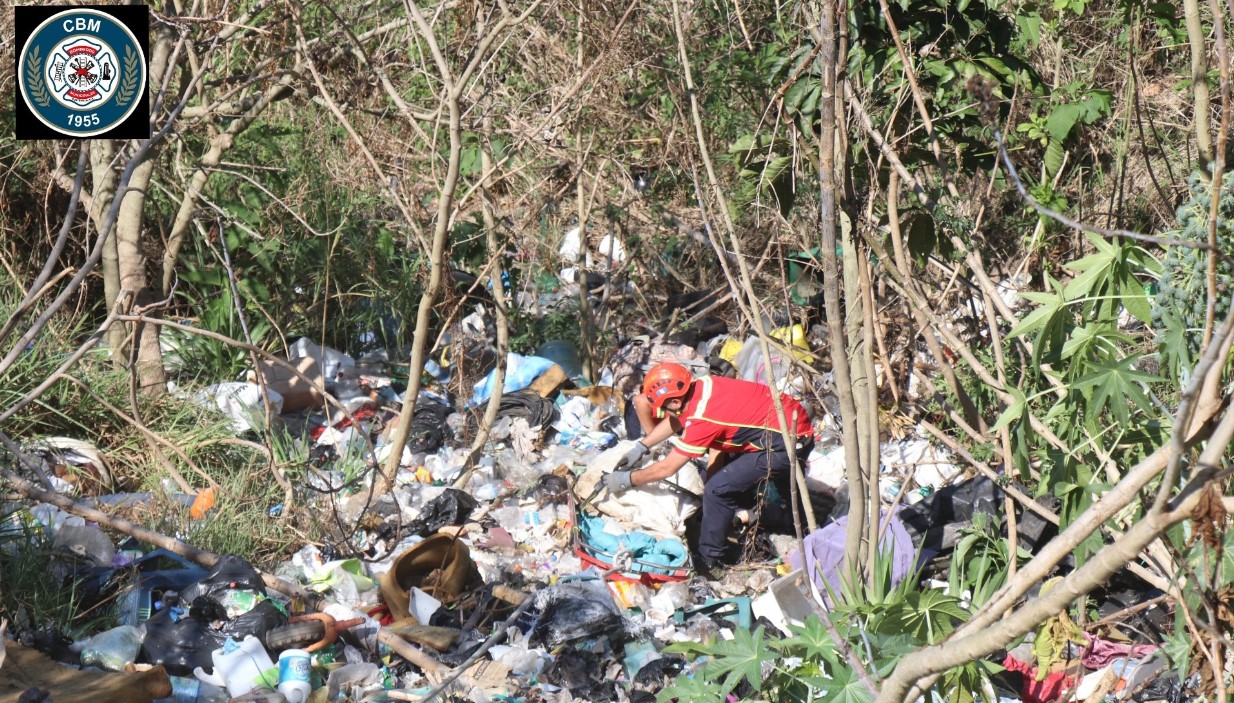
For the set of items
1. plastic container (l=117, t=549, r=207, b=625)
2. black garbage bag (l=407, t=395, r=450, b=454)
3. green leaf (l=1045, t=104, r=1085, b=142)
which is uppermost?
green leaf (l=1045, t=104, r=1085, b=142)

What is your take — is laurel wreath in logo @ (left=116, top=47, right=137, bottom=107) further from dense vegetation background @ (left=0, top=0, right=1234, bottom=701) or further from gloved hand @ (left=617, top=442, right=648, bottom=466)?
gloved hand @ (left=617, top=442, right=648, bottom=466)

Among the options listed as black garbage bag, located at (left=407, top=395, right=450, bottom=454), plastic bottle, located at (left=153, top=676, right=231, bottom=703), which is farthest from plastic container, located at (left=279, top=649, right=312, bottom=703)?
black garbage bag, located at (left=407, top=395, right=450, bottom=454)

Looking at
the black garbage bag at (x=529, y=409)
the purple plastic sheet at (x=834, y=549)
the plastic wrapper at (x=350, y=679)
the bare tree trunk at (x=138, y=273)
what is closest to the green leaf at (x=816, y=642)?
the purple plastic sheet at (x=834, y=549)

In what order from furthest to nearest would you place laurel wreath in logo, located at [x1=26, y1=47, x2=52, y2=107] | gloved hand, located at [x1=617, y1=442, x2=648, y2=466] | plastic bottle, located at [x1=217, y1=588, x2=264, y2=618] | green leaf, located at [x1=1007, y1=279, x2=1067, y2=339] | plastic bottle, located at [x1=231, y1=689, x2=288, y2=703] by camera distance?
gloved hand, located at [x1=617, y1=442, x2=648, y2=466] → laurel wreath in logo, located at [x1=26, y1=47, x2=52, y2=107] → plastic bottle, located at [x1=217, y1=588, x2=264, y2=618] → plastic bottle, located at [x1=231, y1=689, x2=288, y2=703] → green leaf, located at [x1=1007, y1=279, x2=1067, y2=339]

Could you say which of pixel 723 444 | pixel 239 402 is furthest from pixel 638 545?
pixel 239 402

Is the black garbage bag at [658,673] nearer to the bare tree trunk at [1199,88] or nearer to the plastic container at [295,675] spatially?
the plastic container at [295,675]

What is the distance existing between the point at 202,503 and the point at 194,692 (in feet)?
4.86

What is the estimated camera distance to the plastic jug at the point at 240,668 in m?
3.67

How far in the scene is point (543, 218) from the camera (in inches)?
273

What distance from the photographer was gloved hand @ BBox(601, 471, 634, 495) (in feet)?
17.4

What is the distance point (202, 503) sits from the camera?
4953mm

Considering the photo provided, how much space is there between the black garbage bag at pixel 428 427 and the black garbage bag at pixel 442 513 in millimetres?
765

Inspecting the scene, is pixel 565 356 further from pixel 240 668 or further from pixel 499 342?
pixel 240 668

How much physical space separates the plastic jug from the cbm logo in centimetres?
249
